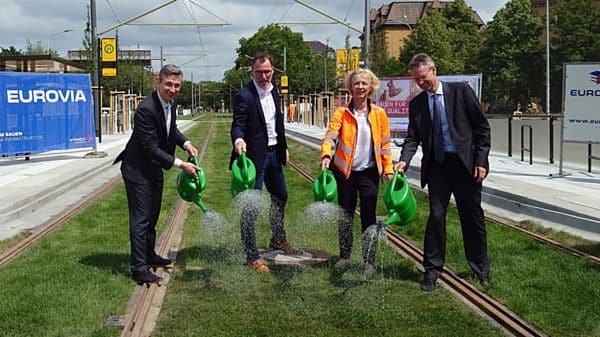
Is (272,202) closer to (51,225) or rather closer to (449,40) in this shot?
(51,225)

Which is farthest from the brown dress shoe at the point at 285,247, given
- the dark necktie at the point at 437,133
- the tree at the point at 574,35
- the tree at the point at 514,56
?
the tree at the point at 514,56

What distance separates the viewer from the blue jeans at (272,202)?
7627mm

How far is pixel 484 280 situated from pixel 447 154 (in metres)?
1.21

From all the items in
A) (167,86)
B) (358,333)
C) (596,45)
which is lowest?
(358,333)

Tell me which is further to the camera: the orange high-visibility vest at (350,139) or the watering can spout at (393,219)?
the orange high-visibility vest at (350,139)

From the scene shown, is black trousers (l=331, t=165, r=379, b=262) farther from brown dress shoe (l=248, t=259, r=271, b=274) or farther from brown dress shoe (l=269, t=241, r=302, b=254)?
brown dress shoe (l=269, t=241, r=302, b=254)

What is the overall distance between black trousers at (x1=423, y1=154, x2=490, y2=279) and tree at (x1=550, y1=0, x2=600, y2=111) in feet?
216

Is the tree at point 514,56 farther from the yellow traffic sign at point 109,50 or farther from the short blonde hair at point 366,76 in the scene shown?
the short blonde hair at point 366,76

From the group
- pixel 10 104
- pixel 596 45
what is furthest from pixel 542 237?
pixel 596 45

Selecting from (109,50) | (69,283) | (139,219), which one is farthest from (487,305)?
(109,50)

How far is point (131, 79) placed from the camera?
281ft

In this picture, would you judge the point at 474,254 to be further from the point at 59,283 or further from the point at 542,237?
the point at 59,283

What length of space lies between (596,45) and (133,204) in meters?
68.2

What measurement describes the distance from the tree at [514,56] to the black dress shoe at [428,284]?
72.2 meters
